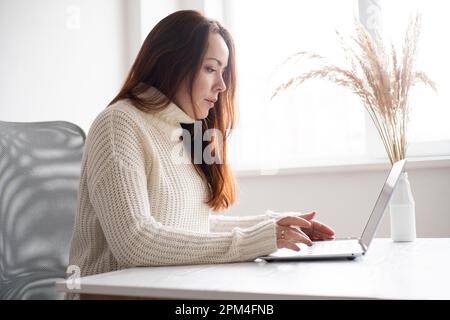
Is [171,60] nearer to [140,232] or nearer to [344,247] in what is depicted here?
[140,232]

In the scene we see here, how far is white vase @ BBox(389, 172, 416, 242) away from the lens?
51.7 inches

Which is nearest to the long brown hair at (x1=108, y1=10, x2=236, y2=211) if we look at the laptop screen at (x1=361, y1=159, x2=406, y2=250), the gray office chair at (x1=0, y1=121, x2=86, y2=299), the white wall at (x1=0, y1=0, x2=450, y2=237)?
the gray office chair at (x1=0, y1=121, x2=86, y2=299)

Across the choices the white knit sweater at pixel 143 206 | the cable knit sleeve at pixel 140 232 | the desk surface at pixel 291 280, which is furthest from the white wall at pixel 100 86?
the desk surface at pixel 291 280

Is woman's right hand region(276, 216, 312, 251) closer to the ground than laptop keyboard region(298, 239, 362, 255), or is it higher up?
higher up

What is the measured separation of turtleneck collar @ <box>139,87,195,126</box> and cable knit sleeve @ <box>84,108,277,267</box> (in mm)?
217

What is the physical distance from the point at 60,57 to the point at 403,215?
1.52 m

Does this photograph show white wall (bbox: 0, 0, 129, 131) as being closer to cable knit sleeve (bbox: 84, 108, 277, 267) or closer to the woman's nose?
the woman's nose

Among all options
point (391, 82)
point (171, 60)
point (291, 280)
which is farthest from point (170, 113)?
point (391, 82)

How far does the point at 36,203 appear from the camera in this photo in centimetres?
131

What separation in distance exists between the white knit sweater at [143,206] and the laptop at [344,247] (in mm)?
Answer: 50

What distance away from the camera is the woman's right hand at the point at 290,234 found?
0.97 metres

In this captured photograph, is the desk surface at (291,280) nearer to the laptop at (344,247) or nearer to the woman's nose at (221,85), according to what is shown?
the laptop at (344,247)

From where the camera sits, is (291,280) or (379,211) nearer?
(291,280)
